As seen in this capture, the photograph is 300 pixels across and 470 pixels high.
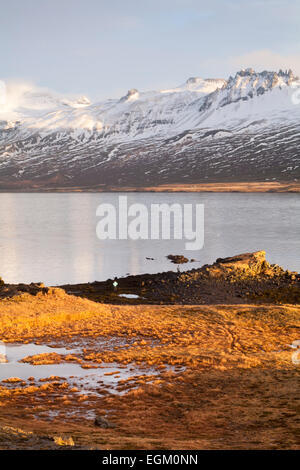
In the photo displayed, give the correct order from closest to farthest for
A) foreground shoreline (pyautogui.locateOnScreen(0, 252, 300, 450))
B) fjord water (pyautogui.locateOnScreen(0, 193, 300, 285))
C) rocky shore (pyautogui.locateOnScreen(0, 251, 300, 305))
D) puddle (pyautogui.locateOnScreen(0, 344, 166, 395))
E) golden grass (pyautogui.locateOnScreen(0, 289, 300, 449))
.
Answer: foreground shoreline (pyautogui.locateOnScreen(0, 252, 300, 450)) < golden grass (pyautogui.locateOnScreen(0, 289, 300, 449)) < puddle (pyautogui.locateOnScreen(0, 344, 166, 395)) < rocky shore (pyautogui.locateOnScreen(0, 251, 300, 305)) < fjord water (pyautogui.locateOnScreen(0, 193, 300, 285))

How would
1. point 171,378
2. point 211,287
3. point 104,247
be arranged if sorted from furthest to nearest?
point 104,247 < point 211,287 < point 171,378

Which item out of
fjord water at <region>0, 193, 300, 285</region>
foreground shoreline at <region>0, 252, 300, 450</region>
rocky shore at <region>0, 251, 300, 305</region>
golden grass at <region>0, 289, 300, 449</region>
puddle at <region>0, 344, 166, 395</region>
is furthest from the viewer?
fjord water at <region>0, 193, 300, 285</region>

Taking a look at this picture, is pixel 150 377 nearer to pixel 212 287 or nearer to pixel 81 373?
pixel 81 373

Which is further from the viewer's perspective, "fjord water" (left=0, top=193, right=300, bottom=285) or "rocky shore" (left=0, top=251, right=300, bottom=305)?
"fjord water" (left=0, top=193, right=300, bottom=285)

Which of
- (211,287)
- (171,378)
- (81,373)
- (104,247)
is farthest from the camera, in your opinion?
(104,247)

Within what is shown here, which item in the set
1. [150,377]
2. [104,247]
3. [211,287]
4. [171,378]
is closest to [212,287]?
[211,287]

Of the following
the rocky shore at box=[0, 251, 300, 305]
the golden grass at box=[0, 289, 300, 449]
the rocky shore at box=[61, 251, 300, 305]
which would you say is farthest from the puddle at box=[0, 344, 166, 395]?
the rocky shore at box=[61, 251, 300, 305]

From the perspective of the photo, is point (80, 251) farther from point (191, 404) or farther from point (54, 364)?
point (191, 404)

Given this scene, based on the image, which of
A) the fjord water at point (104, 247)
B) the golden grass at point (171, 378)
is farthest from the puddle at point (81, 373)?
the fjord water at point (104, 247)

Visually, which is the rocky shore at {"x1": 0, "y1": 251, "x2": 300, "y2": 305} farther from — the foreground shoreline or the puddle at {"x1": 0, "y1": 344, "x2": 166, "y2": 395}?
the puddle at {"x1": 0, "y1": 344, "x2": 166, "y2": 395}

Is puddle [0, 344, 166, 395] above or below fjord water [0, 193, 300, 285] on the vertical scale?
below
